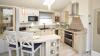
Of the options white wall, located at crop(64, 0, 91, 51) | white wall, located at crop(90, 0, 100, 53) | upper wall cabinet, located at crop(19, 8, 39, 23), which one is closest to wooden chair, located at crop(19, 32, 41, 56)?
white wall, located at crop(90, 0, 100, 53)

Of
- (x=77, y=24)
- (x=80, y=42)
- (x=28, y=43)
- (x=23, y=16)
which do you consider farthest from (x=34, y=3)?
(x=28, y=43)

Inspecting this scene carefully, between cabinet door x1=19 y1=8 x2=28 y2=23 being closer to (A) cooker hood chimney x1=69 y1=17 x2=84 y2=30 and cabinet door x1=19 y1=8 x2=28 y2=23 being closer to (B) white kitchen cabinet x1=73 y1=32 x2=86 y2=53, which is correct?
(A) cooker hood chimney x1=69 y1=17 x2=84 y2=30

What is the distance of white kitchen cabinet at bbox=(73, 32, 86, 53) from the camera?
552 cm

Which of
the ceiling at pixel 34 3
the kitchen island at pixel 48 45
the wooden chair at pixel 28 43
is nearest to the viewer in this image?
the wooden chair at pixel 28 43

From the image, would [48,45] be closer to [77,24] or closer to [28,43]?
[28,43]

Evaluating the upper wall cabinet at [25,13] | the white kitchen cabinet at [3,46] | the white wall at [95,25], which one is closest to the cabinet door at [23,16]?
the upper wall cabinet at [25,13]

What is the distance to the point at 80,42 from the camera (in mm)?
5527

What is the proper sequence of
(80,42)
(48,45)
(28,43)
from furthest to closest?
(80,42), (48,45), (28,43)

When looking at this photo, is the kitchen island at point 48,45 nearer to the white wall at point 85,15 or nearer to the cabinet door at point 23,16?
the white wall at point 85,15

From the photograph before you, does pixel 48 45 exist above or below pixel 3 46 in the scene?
above

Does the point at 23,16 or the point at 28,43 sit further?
the point at 23,16

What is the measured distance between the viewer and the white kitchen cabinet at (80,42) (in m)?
5.52

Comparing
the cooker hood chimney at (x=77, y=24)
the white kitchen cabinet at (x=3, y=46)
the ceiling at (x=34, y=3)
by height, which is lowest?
the white kitchen cabinet at (x=3, y=46)

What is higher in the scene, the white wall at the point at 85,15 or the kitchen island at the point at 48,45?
the white wall at the point at 85,15
